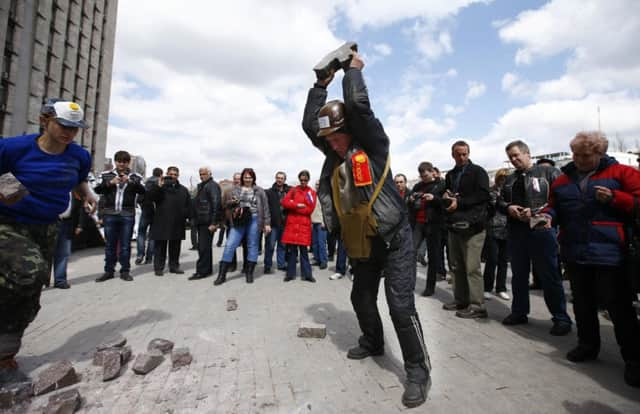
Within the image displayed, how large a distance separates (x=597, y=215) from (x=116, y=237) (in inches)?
279

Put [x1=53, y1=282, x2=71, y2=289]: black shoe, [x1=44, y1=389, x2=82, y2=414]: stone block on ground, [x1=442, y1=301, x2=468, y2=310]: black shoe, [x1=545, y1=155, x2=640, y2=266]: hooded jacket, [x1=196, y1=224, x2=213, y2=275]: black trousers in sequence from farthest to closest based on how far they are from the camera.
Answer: [x1=196, y1=224, x2=213, y2=275]: black trousers → [x1=53, y1=282, x2=71, y2=289]: black shoe → [x1=442, y1=301, x2=468, y2=310]: black shoe → [x1=545, y1=155, x2=640, y2=266]: hooded jacket → [x1=44, y1=389, x2=82, y2=414]: stone block on ground

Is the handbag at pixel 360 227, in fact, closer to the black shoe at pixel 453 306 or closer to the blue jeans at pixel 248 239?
the black shoe at pixel 453 306

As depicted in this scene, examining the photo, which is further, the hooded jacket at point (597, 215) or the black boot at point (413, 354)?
the hooded jacket at point (597, 215)

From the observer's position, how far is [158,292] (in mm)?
5184

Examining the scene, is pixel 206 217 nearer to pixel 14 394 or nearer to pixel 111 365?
pixel 111 365

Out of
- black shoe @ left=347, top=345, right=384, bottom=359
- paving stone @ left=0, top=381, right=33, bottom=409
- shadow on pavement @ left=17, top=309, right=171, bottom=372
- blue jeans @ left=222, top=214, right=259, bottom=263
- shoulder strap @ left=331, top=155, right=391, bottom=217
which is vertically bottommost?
shadow on pavement @ left=17, top=309, right=171, bottom=372

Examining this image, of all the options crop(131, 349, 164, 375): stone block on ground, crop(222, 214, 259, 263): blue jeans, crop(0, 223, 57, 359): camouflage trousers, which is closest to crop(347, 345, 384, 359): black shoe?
crop(131, 349, 164, 375): stone block on ground

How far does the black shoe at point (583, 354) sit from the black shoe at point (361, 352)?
1599 mm

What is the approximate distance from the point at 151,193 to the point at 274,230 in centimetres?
267

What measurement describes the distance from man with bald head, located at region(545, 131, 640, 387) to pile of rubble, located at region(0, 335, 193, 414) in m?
3.34

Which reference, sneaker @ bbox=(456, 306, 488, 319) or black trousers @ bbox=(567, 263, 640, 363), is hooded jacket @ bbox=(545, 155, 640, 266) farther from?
sneaker @ bbox=(456, 306, 488, 319)

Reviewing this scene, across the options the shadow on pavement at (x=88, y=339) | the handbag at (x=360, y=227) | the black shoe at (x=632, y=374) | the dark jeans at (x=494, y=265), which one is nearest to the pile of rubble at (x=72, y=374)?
the shadow on pavement at (x=88, y=339)

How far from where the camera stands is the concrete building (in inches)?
955

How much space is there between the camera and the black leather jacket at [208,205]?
6609 millimetres
